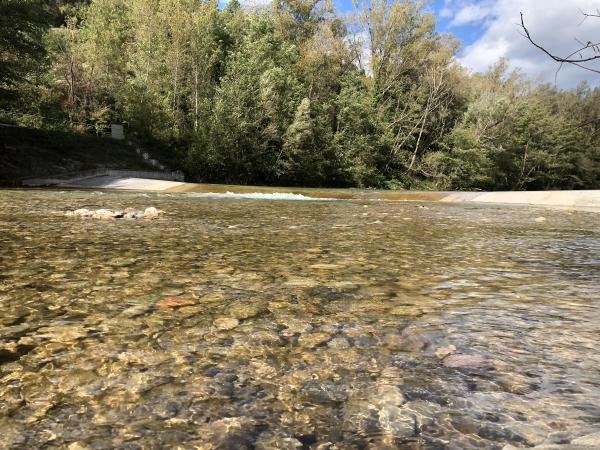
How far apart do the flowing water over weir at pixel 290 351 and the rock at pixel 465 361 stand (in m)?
0.01

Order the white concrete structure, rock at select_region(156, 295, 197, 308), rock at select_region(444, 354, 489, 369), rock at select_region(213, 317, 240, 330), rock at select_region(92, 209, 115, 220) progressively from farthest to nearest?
the white concrete structure
rock at select_region(92, 209, 115, 220)
rock at select_region(156, 295, 197, 308)
rock at select_region(213, 317, 240, 330)
rock at select_region(444, 354, 489, 369)

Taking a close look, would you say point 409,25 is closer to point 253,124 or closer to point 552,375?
point 253,124

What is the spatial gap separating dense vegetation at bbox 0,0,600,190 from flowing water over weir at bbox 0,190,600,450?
25.1 meters

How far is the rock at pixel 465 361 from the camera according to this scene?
2.38 meters

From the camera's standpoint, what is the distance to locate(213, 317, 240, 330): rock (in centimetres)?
287

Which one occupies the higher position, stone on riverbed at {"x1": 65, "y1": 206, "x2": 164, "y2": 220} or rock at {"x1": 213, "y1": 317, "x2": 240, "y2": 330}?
stone on riverbed at {"x1": 65, "y1": 206, "x2": 164, "y2": 220}

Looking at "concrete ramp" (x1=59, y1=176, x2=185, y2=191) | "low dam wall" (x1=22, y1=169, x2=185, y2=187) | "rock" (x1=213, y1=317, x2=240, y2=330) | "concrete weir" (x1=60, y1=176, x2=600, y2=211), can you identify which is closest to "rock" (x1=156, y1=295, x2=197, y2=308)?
"rock" (x1=213, y1=317, x2=240, y2=330)

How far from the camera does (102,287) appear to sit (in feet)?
12.1

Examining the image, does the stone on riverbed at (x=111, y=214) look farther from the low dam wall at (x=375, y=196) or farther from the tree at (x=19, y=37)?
the tree at (x=19, y=37)

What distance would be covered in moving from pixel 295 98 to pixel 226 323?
3663 cm

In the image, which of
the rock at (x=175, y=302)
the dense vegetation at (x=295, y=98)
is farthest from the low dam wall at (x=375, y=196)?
the rock at (x=175, y=302)

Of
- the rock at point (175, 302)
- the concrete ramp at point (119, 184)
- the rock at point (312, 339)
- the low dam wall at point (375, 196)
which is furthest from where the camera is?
the concrete ramp at point (119, 184)

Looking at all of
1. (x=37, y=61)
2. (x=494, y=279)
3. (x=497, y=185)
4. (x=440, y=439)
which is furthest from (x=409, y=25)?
(x=440, y=439)

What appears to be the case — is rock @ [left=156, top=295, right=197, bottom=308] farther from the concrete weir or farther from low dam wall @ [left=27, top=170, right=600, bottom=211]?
the concrete weir
